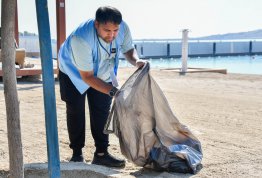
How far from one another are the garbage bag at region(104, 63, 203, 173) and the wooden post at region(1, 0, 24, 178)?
3.03 ft

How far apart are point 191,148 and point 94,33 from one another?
1146 millimetres

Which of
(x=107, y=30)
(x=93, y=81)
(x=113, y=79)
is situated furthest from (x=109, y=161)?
(x=107, y=30)

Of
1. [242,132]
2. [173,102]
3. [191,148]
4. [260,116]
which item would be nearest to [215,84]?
[173,102]

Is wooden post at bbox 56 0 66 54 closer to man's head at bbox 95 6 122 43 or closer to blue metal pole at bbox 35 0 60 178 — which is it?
man's head at bbox 95 6 122 43

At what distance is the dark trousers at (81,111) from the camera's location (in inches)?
145

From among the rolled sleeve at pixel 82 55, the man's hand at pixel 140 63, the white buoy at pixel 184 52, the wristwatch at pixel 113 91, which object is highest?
the rolled sleeve at pixel 82 55

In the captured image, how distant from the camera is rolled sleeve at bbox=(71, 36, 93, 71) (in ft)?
10.7

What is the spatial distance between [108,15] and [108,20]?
3 cm

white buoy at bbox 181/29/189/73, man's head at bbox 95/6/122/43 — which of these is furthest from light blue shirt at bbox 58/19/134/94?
white buoy at bbox 181/29/189/73

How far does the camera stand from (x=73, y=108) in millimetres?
3707

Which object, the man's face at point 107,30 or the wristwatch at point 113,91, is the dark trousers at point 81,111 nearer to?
the wristwatch at point 113,91

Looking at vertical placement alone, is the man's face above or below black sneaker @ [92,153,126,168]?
above

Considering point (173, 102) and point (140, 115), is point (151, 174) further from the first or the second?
point (173, 102)

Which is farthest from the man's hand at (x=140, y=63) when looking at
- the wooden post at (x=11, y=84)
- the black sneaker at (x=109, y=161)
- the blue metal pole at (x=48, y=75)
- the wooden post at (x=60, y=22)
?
the wooden post at (x=60, y=22)
